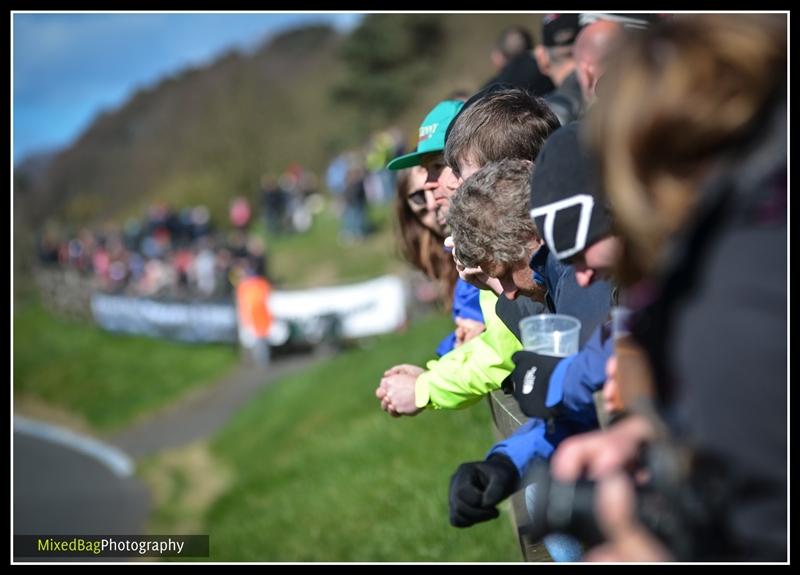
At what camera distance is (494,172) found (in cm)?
297

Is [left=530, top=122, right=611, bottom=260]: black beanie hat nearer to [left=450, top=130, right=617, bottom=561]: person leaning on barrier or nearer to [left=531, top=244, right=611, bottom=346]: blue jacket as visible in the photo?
[left=450, top=130, right=617, bottom=561]: person leaning on barrier

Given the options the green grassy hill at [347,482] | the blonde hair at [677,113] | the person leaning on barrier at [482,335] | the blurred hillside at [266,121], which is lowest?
the blurred hillside at [266,121]

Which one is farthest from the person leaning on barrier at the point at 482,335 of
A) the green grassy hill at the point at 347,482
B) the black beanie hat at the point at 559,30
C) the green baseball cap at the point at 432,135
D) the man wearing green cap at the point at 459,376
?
the green grassy hill at the point at 347,482

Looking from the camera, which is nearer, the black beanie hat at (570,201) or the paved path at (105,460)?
the black beanie hat at (570,201)

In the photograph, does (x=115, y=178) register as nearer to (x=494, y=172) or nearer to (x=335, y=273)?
(x=335, y=273)

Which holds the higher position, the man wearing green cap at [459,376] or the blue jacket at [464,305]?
the man wearing green cap at [459,376]

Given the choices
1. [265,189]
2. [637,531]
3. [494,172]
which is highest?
[494,172]

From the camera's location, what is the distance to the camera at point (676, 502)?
1.80 metres

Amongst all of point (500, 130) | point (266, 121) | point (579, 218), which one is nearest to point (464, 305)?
point (500, 130)

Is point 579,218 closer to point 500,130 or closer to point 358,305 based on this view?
point 500,130

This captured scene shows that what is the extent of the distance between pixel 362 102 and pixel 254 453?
37.3m

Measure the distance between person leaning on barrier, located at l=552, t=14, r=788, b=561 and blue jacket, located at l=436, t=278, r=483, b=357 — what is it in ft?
7.79

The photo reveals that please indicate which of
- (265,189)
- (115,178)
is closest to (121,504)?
(265,189)

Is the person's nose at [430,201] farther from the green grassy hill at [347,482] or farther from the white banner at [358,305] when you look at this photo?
the white banner at [358,305]
